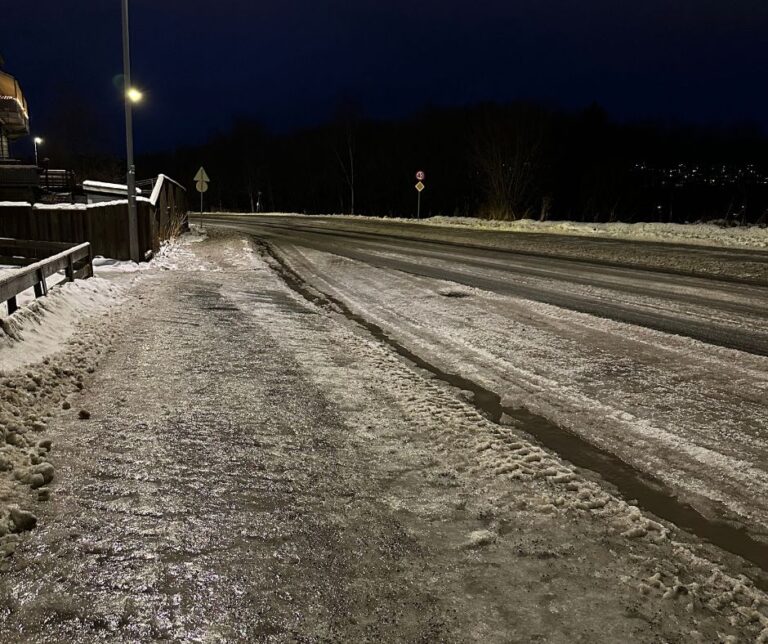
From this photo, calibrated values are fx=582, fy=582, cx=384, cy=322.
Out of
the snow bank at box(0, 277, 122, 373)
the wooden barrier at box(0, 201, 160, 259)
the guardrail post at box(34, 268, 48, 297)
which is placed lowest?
the snow bank at box(0, 277, 122, 373)

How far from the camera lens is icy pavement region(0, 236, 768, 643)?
2719 millimetres

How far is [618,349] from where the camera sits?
7.53m

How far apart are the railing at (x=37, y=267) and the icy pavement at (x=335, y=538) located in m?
2.72

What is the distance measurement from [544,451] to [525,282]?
8.91 meters

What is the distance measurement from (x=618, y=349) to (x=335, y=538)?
212 inches

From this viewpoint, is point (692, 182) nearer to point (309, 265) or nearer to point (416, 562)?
point (309, 265)

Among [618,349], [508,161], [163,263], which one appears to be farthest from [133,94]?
[508,161]

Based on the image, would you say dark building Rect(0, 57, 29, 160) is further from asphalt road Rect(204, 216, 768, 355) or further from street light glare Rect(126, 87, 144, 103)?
street light glare Rect(126, 87, 144, 103)

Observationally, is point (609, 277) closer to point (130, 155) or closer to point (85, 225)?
point (130, 155)

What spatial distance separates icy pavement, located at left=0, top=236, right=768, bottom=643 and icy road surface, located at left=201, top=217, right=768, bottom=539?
2.59ft

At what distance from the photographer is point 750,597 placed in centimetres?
290

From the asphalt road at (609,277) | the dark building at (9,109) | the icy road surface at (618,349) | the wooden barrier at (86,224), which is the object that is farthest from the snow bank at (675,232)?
the dark building at (9,109)

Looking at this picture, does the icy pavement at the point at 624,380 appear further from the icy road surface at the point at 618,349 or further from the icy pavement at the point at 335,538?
the icy pavement at the point at 335,538

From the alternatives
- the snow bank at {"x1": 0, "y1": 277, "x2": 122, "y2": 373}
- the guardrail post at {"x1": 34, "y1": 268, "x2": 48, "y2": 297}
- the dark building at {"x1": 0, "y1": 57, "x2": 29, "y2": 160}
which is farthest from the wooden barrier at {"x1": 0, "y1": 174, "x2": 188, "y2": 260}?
the dark building at {"x1": 0, "y1": 57, "x2": 29, "y2": 160}
